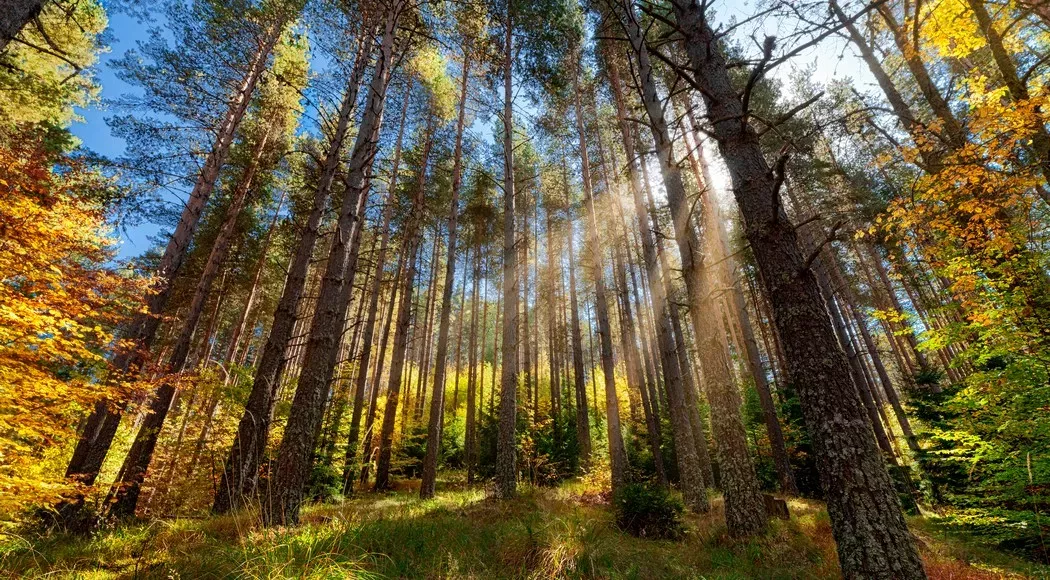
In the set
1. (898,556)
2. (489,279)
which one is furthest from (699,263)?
(489,279)

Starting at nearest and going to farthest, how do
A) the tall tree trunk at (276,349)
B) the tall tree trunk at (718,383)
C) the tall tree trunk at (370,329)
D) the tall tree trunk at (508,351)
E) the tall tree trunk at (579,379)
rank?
the tall tree trunk at (718,383) < the tall tree trunk at (276,349) < the tall tree trunk at (508,351) < the tall tree trunk at (370,329) < the tall tree trunk at (579,379)

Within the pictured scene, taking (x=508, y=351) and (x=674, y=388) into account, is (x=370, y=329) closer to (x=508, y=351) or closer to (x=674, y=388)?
(x=508, y=351)

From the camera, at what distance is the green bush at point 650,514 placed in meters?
5.50

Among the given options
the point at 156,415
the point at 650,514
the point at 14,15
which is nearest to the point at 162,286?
the point at 156,415

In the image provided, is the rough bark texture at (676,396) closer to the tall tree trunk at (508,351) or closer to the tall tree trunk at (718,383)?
the tall tree trunk at (718,383)

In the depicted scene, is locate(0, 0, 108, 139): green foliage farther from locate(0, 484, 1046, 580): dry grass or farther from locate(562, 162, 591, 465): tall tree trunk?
locate(562, 162, 591, 465): tall tree trunk

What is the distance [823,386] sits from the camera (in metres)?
2.39

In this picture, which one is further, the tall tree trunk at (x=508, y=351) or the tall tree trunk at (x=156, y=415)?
the tall tree trunk at (x=508, y=351)

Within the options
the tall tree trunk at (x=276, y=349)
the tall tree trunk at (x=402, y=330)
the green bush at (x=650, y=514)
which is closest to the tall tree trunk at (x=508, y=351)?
Result: the green bush at (x=650, y=514)

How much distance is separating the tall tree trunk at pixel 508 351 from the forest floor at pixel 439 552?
1.89 metres

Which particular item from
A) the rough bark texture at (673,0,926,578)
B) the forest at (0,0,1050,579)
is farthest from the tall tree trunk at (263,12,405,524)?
the rough bark texture at (673,0,926,578)

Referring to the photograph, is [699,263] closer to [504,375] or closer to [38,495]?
[504,375]

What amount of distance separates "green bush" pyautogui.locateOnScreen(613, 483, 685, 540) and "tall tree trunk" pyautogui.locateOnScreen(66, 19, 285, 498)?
809cm

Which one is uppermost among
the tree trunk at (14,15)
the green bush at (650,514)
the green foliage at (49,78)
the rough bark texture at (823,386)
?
the green foliage at (49,78)
